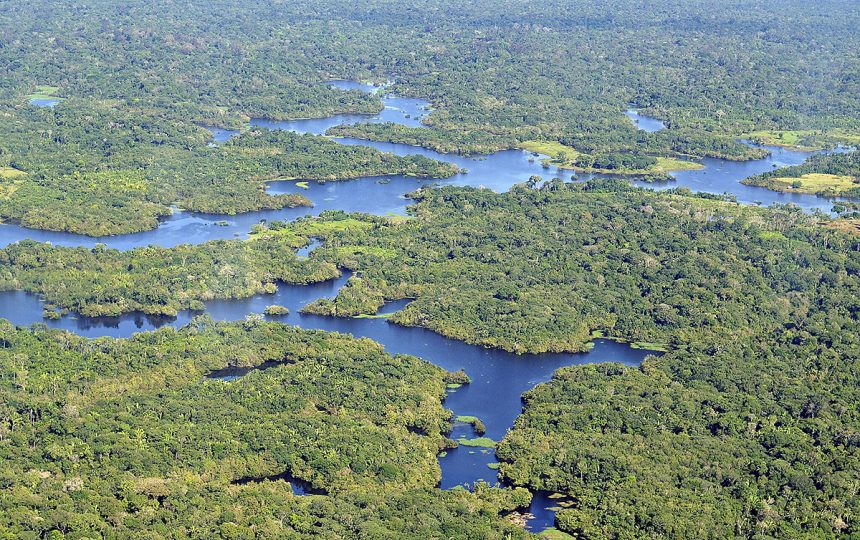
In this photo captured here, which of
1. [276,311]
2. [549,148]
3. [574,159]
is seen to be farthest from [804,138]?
[276,311]

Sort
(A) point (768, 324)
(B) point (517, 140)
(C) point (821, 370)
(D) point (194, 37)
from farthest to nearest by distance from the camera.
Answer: (D) point (194, 37) → (B) point (517, 140) → (A) point (768, 324) → (C) point (821, 370)

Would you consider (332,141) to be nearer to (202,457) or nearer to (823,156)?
(823,156)

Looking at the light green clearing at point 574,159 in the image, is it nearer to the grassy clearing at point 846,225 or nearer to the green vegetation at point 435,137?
the green vegetation at point 435,137

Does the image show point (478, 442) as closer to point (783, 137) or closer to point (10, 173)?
point (10, 173)

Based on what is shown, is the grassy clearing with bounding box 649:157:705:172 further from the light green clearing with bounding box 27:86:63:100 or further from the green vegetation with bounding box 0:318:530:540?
the light green clearing with bounding box 27:86:63:100

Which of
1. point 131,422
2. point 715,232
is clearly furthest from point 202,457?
point 715,232

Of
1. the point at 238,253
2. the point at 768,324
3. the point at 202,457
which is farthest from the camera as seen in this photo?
the point at 238,253

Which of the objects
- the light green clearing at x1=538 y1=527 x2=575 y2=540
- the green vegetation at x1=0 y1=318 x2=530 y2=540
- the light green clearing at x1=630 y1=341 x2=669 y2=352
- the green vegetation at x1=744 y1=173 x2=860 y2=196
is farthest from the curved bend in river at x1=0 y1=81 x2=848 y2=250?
the light green clearing at x1=538 y1=527 x2=575 y2=540

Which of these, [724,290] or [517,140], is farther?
[517,140]
